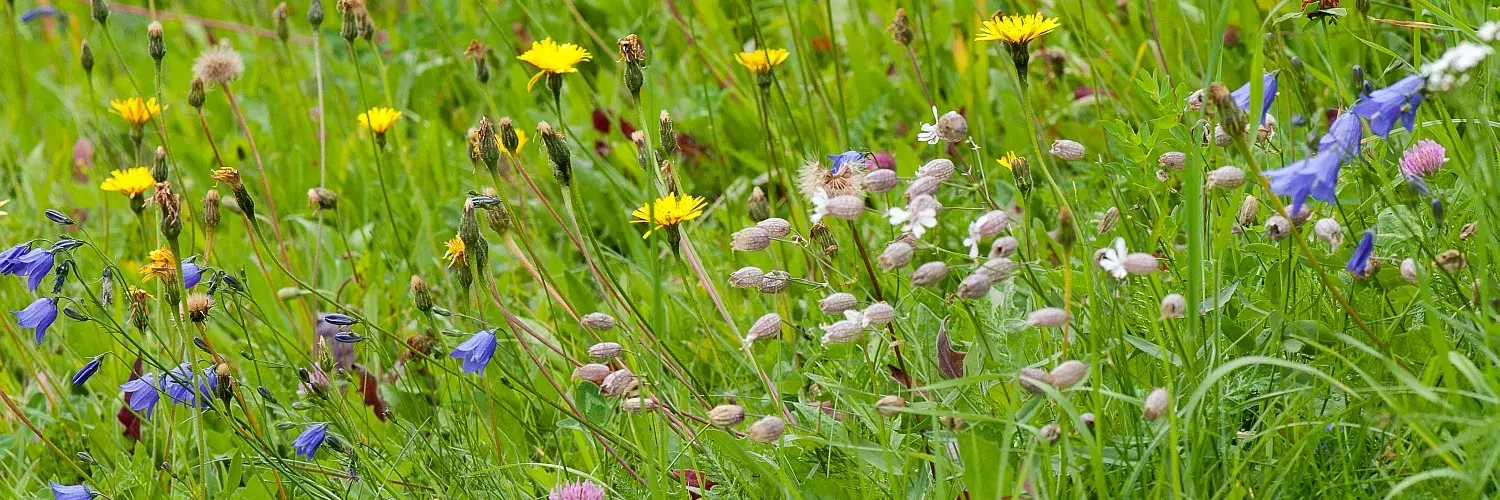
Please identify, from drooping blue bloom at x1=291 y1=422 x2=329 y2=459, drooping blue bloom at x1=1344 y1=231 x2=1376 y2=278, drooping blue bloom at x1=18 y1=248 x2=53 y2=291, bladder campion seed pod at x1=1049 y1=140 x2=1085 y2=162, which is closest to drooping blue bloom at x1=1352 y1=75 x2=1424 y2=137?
drooping blue bloom at x1=1344 y1=231 x2=1376 y2=278

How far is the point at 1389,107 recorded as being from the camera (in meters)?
1.22

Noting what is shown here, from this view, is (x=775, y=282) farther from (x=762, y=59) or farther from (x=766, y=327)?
(x=762, y=59)

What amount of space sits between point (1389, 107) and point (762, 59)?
41.0 inches

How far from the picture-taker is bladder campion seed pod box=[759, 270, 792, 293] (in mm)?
1550

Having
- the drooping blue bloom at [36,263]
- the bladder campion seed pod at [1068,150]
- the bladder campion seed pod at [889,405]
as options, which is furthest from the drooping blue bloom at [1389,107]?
the drooping blue bloom at [36,263]

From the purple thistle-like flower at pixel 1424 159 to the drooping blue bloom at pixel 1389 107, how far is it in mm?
313

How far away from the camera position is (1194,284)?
3.98 ft

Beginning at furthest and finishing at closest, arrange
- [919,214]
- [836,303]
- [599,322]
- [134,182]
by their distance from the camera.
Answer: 1. [134,182]
2. [599,322]
3. [836,303]
4. [919,214]

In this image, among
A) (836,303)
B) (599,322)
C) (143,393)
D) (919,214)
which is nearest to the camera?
(919,214)

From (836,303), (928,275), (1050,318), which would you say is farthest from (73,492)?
(1050,318)

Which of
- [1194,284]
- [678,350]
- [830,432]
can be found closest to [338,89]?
[678,350]

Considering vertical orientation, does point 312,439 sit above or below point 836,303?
below

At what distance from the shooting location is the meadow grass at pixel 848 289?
4.24ft

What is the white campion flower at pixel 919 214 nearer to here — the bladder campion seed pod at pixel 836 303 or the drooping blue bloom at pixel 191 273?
the bladder campion seed pod at pixel 836 303
